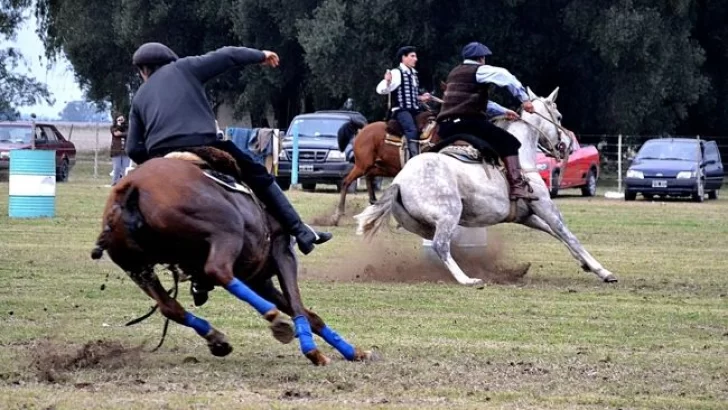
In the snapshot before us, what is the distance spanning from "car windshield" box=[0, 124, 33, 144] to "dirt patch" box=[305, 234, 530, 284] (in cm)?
2924

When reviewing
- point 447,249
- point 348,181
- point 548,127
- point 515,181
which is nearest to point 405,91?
point 348,181

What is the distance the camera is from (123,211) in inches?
340

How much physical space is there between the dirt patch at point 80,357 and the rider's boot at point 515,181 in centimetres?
654

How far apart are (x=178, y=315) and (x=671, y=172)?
29.1 metres

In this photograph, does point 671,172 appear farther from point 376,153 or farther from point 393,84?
point 393,84

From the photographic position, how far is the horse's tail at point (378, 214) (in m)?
15.0

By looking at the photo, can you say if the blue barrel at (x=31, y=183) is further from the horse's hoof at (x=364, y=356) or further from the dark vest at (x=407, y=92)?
the horse's hoof at (x=364, y=356)

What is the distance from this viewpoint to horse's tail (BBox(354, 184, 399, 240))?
15.0m

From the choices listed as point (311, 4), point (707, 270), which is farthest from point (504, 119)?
point (311, 4)

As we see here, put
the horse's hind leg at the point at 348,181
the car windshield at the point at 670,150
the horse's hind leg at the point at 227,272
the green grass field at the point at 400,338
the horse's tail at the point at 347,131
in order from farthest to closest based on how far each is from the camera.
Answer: the car windshield at the point at 670,150 → the horse's tail at the point at 347,131 → the horse's hind leg at the point at 348,181 → the horse's hind leg at the point at 227,272 → the green grass field at the point at 400,338

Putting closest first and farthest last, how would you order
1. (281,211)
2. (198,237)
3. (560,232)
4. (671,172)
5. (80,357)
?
(198,237) → (80,357) → (281,211) → (560,232) → (671,172)

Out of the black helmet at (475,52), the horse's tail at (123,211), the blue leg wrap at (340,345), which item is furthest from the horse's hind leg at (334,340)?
the black helmet at (475,52)

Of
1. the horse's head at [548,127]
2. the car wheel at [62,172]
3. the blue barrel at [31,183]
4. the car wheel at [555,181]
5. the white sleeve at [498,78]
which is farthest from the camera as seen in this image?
the car wheel at [62,172]

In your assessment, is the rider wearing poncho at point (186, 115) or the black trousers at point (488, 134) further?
the black trousers at point (488, 134)
